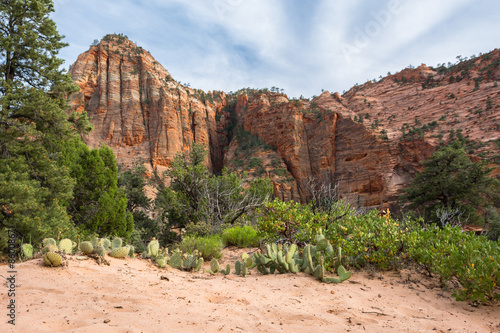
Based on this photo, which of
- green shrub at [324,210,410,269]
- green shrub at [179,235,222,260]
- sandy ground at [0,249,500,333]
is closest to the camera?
sandy ground at [0,249,500,333]

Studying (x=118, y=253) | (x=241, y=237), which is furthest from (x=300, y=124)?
(x=118, y=253)

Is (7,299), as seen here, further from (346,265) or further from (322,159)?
(322,159)

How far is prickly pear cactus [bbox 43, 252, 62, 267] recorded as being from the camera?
148 inches

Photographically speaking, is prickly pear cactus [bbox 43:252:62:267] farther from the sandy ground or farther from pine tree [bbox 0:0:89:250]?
pine tree [bbox 0:0:89:250]

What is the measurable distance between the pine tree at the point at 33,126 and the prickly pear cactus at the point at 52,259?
12.4ft

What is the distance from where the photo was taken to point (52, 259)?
12.3 feet

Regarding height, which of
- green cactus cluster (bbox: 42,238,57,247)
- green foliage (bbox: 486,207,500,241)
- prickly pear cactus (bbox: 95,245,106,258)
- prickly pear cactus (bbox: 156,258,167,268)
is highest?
green cactus cluster (bbox: 42,238,57,247)

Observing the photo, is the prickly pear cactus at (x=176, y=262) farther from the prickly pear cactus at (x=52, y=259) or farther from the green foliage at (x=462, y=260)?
the green foliage at (x=462, y=260)

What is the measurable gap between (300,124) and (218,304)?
145ft

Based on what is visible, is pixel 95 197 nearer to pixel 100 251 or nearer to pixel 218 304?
pixel 100 251

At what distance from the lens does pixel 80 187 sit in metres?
10.3

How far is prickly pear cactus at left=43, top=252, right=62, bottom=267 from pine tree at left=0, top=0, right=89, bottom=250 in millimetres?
3770

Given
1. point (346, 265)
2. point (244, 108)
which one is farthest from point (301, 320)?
point (244, 108)

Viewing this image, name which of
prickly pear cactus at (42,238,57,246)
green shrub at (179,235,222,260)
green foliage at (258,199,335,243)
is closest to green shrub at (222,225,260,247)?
green shrub at (179,235,222,260)
